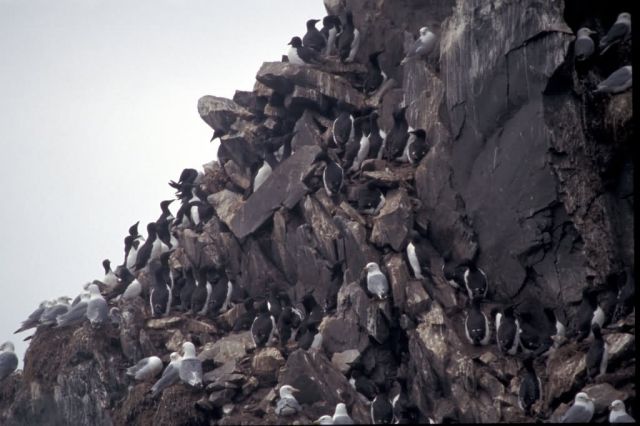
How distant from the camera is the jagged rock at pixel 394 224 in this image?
1981 cm

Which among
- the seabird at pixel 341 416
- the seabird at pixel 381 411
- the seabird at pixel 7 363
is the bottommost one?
the seabird at pixel 381 411

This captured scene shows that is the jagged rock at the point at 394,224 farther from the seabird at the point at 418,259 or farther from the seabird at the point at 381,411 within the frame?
→ the seabird at the point at 381,411

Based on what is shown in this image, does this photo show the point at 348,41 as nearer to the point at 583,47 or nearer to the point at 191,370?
the point at 583,47

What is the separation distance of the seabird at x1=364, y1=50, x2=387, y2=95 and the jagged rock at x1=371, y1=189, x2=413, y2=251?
176 inches

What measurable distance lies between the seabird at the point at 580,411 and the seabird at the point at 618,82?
605 cm

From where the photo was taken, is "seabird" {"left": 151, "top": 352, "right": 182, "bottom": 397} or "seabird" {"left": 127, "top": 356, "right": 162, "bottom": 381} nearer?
"seabird" {"left": 151, "top": 352, "right": 182, "bottom": 397}

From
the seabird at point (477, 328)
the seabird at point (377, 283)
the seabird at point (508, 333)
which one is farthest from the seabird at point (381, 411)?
the seabird at point (508, 333)

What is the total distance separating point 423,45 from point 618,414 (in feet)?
34.3

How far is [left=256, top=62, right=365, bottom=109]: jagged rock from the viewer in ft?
77.4

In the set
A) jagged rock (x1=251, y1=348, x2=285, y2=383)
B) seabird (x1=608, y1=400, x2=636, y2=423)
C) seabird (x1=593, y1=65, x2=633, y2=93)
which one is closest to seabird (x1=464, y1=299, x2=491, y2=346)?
seabird (x1=608, y1=400, x2=636, y2=423)

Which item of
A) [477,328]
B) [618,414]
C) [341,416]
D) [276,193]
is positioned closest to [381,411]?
[341,416]

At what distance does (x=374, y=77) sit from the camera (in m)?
24.1

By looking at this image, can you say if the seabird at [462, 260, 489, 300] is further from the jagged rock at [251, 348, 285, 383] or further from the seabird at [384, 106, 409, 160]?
the jagged rock at [251, 348, 285, 383]

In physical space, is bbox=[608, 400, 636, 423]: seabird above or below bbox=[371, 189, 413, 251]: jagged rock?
below
